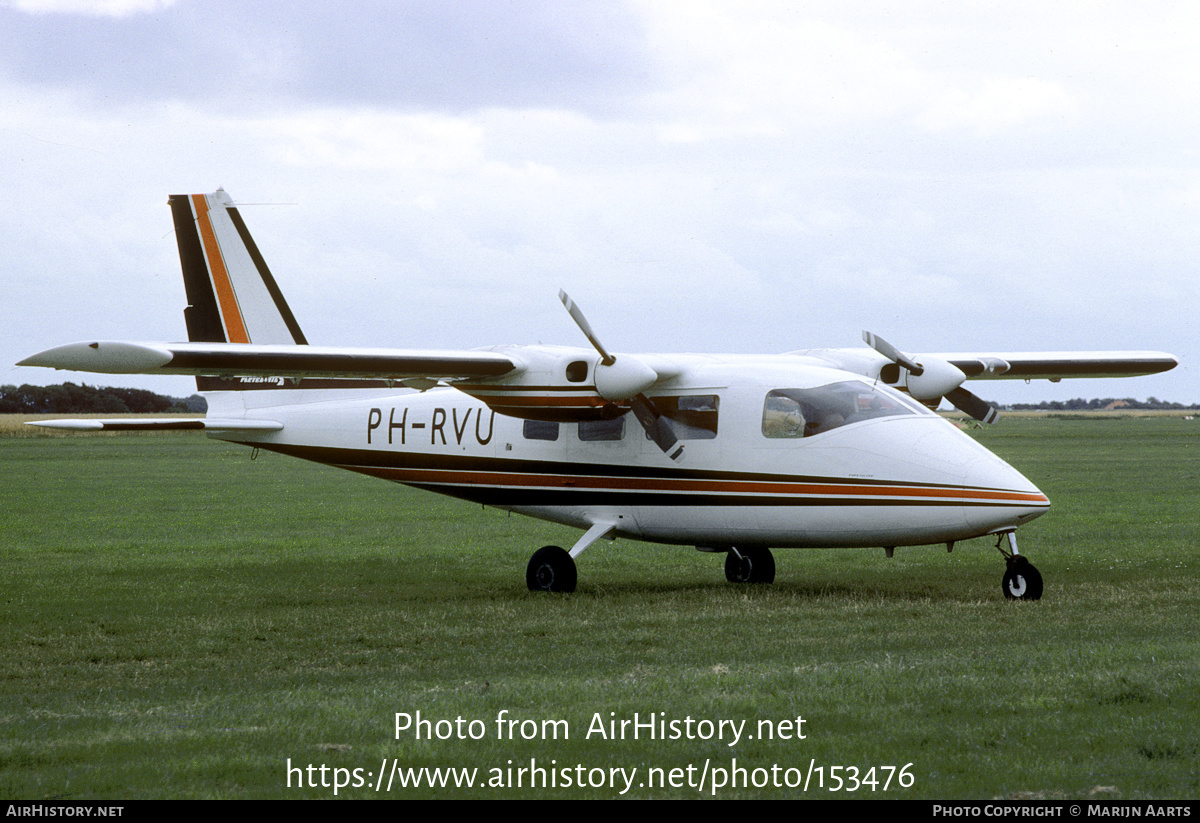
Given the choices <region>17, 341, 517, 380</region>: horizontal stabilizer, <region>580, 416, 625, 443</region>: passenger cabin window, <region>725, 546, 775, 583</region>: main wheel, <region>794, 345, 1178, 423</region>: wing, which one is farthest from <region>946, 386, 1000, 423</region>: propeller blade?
<region>17, 341, 517, 380</region>: horizontal stabilizer

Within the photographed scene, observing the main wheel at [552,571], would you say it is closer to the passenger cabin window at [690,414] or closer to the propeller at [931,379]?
the passenger cabin window at [690,414]

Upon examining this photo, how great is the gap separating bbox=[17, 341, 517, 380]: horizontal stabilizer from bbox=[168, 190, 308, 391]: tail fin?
4.85 meters

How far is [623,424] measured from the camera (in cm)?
1598

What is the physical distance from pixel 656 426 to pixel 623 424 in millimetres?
593

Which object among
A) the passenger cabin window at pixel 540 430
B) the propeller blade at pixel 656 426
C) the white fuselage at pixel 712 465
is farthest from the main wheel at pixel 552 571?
the propeller blade at pixel 656 426

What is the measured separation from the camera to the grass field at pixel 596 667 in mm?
6836

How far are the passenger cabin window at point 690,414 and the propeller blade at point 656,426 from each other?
3.3 inches

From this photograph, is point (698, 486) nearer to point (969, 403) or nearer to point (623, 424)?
point (623, 424)

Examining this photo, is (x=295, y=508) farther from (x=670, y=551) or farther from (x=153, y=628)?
(x=153, y=628)

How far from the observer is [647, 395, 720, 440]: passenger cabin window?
15.3 metres

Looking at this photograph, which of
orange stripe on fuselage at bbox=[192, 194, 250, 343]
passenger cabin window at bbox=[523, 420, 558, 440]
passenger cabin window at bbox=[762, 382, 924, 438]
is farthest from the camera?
orange stripe on fuselage at bbox=[192, 194, 250, 343]

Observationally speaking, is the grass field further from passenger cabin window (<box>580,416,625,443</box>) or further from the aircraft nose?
passenger cabin window (<box>580,416,625,443</box>)

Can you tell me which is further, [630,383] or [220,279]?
[220,279]

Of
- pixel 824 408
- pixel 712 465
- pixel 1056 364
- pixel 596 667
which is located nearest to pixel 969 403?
pixel 1056 364
